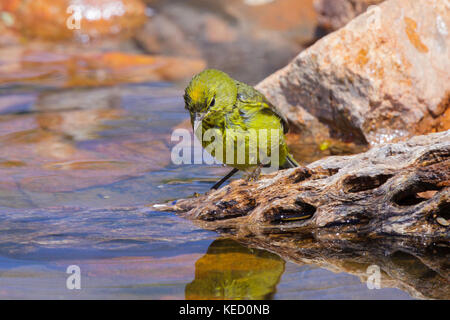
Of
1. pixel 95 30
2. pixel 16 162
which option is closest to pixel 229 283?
pixel 16 162

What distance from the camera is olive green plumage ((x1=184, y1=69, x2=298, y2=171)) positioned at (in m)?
4.16

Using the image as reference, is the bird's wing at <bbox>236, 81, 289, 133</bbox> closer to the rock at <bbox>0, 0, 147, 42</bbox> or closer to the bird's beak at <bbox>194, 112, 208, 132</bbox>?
the bird's beak at <bbox>194, 112, 208, 132</bbox>

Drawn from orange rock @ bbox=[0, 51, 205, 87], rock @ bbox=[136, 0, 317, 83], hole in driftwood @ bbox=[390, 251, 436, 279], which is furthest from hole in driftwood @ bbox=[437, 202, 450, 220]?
rock @ bbox=[136, 0, 317, 83]

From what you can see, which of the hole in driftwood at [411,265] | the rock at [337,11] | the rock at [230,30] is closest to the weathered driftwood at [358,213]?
the hole in driftwood at [411,265]

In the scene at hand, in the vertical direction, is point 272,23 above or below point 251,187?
above

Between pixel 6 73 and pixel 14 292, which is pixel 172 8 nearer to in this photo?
pixel 6 73

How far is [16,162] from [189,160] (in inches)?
66.0

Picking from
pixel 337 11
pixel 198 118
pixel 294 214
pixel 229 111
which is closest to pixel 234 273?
pixel 294 214

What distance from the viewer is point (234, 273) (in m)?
3.38

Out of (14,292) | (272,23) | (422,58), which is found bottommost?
(14,292)

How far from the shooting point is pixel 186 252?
3.68 metres

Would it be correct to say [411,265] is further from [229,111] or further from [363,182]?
[229,111]

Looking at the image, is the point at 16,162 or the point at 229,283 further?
the point at 16,162

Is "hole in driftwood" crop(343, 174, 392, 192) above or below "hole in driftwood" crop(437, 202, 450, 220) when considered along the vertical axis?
above
